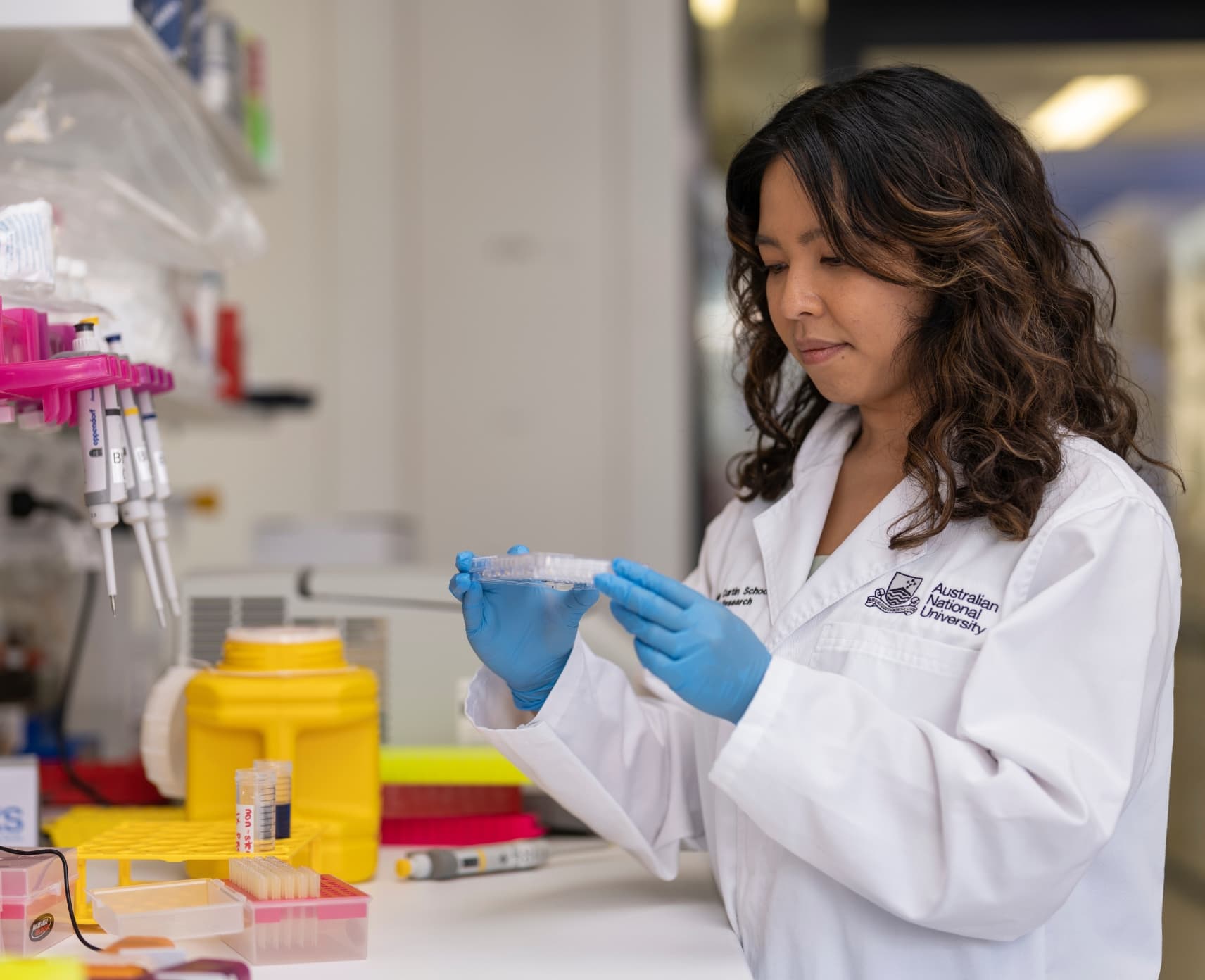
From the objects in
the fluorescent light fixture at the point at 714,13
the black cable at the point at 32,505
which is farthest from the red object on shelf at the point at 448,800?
the fluorescent light fixture at the point at 714,13

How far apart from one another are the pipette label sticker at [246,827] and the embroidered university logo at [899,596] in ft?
2.02

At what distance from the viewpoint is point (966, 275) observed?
3.96 feet

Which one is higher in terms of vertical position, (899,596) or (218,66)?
(218,66)

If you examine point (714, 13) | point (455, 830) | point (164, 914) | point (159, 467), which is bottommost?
point (455, 830)

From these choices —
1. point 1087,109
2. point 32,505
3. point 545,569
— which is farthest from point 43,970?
point 1087,109

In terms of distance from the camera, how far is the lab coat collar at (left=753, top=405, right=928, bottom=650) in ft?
4.07

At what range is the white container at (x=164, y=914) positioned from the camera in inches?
41.9

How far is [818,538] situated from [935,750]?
35 centimetres

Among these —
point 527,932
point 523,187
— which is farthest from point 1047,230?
point 523,187

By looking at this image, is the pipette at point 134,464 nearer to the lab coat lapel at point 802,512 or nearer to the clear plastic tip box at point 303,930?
the clear plastic tip box at point 303,930

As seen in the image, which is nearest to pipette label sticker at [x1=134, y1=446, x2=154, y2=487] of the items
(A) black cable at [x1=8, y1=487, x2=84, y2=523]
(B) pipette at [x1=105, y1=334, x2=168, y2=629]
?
(B) pipette at [x1=105, y1=334, x2=168, y2=629]

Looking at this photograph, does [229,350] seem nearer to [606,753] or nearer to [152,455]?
[152,455]

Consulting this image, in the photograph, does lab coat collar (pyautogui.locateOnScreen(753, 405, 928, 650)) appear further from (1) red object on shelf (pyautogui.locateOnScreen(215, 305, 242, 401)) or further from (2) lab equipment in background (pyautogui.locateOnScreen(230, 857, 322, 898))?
(1) red object on shelf (pyautogui.locateOnScreen(215, 305, 242, 401))

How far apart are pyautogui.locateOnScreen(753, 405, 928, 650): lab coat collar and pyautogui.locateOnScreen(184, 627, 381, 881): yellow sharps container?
0.47 m
